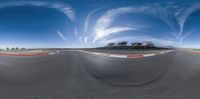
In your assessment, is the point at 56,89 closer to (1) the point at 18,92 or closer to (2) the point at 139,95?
(1) the point at 18,92

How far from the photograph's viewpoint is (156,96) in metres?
2.93

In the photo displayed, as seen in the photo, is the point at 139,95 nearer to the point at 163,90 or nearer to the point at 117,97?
the point at 117,97

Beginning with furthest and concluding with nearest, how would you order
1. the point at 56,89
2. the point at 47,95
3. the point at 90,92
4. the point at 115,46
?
the point at 115,46 → the point at 56,89 → the point at 90,92 → the point at 47,95

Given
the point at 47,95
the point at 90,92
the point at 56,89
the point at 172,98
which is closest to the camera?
the point at 172,98

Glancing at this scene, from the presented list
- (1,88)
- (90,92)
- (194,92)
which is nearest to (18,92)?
(1,88)

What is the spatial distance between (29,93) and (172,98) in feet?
8.81

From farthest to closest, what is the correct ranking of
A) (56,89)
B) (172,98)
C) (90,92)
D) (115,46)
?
(115,46)
(56,89)
(90,92)
(172,98)

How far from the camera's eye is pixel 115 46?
55812 mm

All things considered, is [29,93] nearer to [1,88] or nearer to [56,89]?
[56,89]

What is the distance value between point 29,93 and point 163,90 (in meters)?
2.70

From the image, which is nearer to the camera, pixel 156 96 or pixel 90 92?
pixel 156 96

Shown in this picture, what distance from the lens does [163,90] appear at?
3309 mm

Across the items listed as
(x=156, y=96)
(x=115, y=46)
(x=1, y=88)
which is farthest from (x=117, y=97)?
(x=115, y=46)

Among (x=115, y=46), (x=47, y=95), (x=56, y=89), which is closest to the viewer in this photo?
(x=47, y=95)
